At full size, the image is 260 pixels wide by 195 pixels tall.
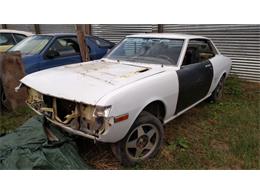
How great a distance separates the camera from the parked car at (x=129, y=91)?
7.88ft

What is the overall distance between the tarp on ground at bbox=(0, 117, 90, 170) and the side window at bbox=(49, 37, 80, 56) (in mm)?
2716

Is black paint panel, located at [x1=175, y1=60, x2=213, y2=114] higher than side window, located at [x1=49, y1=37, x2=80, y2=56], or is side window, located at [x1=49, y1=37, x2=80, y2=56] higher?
side window, located at [x1=49, y1=37, x2=80, y2=56]

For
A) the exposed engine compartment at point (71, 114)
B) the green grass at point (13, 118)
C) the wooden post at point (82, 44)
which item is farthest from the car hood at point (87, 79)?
the wooden post at point (82, 44)

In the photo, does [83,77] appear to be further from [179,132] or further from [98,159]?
[179,132]

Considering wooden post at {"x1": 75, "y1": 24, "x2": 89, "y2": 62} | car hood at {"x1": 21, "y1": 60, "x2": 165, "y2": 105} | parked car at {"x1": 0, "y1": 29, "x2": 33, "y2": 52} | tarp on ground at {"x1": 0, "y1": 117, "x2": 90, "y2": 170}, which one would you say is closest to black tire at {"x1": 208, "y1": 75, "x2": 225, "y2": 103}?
car hood at {"x1": 21, "y1": 60, "x2": 165, "y2": 105}

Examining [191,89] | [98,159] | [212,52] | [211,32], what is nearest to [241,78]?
[211,32]

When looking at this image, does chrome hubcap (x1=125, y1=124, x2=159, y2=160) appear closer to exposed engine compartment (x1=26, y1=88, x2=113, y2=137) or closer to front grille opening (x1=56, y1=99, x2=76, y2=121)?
exposed engine compartment (x1=26, y1=88, x2=113, y2=137)

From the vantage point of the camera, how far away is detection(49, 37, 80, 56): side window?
209 inches

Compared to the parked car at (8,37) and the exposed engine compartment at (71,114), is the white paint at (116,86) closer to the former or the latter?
the exposed engine compartment at (71,114)

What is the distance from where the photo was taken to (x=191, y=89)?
3566mm

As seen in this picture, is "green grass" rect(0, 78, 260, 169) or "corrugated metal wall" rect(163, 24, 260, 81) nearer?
"green grass" rect(0, 78, 260, 169)

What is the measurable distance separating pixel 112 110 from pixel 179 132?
1.82 meters

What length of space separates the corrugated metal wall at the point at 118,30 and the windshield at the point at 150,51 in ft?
13.8

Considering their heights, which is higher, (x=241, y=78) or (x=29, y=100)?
(x=29, y=100)
